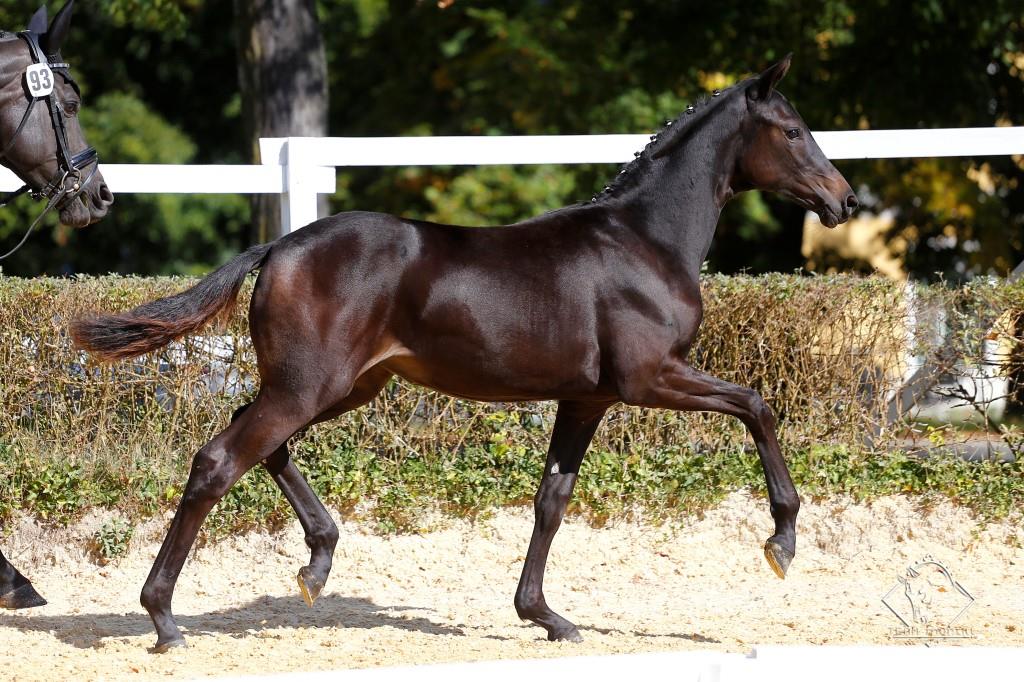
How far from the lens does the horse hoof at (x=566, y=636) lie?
5234mm

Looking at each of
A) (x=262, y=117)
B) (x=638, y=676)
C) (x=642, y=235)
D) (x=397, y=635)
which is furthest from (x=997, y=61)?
(x=638, y=676)

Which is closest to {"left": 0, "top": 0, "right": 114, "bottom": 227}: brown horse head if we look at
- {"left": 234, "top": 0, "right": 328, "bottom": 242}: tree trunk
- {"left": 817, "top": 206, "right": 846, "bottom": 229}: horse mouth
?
{"left": 817, "top": 206, "right": 846, "bottom": 229}: horse mouth

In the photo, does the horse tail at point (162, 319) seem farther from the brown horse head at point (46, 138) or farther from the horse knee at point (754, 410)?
the horse knee at point (754, 410)

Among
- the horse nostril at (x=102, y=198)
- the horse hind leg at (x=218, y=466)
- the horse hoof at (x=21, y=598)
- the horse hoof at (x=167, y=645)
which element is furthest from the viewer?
the horse hoof at (x=21, y=598)

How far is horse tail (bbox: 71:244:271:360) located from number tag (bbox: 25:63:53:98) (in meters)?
0.97

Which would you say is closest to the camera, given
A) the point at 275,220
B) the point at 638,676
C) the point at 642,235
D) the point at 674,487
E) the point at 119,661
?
the point at 638,676

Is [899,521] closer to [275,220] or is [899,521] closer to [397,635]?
[397,635]

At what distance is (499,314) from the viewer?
491 cm

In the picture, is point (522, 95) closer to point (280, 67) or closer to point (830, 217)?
point (280, 67)

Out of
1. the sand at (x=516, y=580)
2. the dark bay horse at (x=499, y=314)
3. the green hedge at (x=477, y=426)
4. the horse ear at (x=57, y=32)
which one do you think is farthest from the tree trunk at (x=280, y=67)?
the dark bay horse at (x=499, y=314)

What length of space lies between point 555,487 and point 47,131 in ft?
8.58

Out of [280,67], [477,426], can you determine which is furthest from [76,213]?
[280,67]

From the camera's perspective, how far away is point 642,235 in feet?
16.9

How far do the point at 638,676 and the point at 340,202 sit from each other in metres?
16.0
